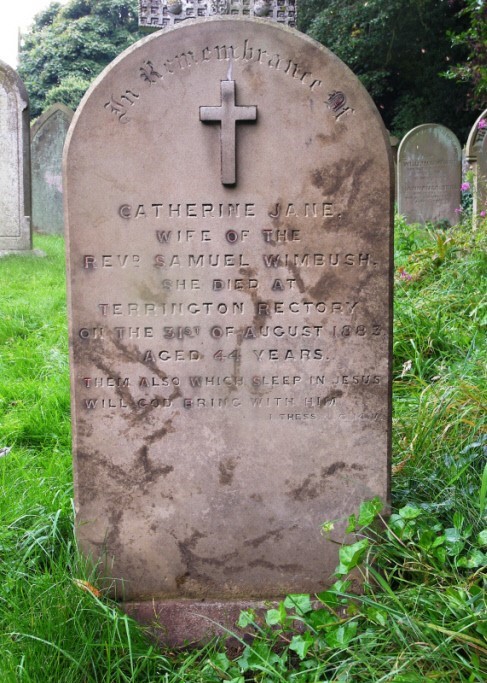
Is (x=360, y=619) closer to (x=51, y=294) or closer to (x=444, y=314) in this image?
(x=444, y=314)

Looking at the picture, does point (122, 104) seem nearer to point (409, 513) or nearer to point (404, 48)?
point (409, 513)

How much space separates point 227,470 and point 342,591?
1.86ft

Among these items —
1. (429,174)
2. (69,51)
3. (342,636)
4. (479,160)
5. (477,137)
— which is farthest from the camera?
(69,51)

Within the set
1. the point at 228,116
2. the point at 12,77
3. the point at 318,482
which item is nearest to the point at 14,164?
the point at 12,77

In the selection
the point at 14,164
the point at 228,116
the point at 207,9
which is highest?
the point at 207,9

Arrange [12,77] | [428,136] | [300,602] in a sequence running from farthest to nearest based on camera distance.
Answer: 1. [428,136]
2. [12,77]
3. [300,602]

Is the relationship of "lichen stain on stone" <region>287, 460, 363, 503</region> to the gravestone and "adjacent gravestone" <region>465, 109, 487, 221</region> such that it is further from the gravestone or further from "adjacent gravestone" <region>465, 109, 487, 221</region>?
"adjacent gravestone" <region>465, 109, 487, 221</region>

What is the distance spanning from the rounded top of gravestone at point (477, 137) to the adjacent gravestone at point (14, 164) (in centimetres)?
580

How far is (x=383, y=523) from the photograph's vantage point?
2.60m

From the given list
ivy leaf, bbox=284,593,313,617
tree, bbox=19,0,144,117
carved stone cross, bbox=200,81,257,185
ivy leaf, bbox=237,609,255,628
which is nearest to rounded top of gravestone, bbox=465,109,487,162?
carved stone cross, bbox=200,81,257,185

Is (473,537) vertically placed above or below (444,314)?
below

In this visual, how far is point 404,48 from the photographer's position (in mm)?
18906

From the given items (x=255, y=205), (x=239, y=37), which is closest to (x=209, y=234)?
(x=255, y=205)

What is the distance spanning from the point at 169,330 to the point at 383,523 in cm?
103
